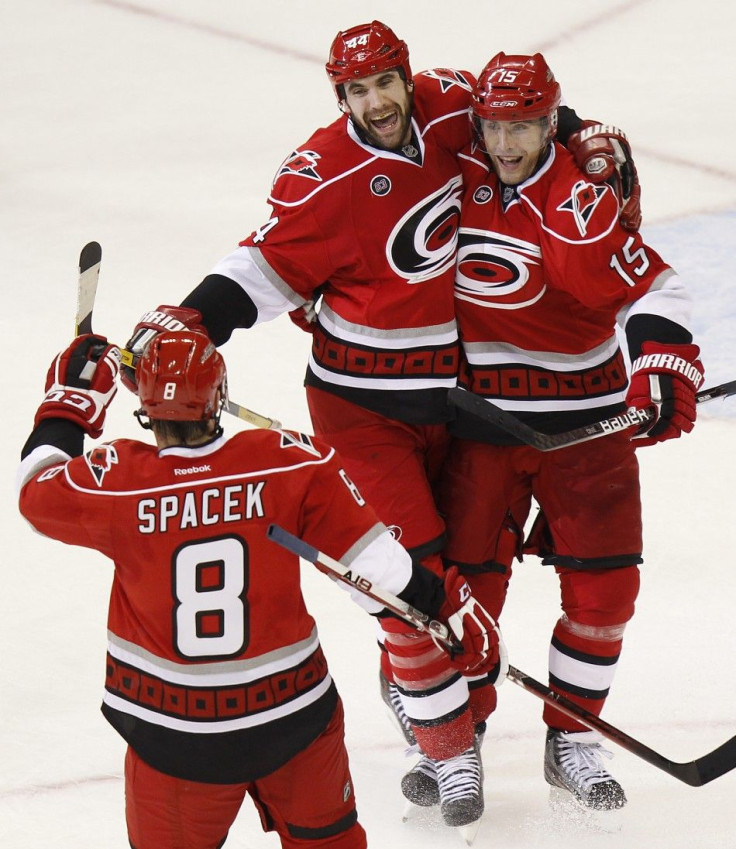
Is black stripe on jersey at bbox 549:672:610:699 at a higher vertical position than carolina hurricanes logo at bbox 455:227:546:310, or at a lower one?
lower

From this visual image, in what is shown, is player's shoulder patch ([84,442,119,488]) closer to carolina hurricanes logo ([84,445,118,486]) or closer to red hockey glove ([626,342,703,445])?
carolina hurricanes logo ([84,445,118,486])

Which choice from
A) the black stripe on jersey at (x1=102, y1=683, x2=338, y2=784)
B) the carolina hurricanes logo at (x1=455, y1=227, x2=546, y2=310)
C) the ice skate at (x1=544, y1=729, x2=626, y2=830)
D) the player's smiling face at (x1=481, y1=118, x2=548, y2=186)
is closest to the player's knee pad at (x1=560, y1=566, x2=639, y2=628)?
the ice skate at (x1=544, y1=729, x2=626, y2=830)

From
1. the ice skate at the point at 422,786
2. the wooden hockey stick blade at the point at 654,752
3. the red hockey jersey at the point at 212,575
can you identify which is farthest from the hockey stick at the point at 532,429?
the ice skate at the point at 422,786

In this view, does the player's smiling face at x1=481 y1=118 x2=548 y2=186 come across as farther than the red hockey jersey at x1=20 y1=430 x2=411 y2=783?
Yes

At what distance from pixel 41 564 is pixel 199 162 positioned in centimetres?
271

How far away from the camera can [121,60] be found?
7172 mm

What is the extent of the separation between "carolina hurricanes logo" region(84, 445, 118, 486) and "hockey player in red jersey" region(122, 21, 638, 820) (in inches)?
25.1

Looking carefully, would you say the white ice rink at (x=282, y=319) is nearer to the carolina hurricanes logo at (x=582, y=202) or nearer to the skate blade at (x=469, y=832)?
the skate blade at (x=469, y=832)

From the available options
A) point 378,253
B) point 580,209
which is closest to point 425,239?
point 378,253

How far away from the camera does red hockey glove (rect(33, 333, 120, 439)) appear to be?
2.46 m

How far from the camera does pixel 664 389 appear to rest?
294cm

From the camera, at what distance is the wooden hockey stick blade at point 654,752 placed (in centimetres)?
292

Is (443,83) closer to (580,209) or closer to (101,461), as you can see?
(580,209)

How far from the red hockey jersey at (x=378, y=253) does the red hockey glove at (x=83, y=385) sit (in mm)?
591
